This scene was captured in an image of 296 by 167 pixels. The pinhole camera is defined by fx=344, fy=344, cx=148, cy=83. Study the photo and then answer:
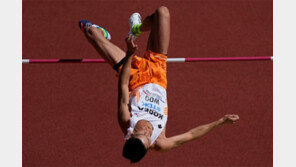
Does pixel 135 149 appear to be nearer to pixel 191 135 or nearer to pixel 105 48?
pixel 191 135

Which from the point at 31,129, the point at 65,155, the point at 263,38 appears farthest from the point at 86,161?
the point at 263,38

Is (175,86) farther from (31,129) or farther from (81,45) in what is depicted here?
(31,129)

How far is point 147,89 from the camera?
9.65ft

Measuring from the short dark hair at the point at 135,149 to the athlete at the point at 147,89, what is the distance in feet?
0.14

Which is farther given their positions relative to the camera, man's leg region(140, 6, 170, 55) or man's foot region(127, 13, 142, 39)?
man's foot region(127, 13, 142, 39)

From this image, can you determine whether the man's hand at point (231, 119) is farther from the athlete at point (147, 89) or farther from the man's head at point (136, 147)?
the man's head at point (136, 147)

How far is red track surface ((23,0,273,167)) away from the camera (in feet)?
13.5

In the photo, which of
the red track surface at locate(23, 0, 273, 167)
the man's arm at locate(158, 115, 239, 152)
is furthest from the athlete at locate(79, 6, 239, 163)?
the red track surface at locate(23, 0, 273, 167)

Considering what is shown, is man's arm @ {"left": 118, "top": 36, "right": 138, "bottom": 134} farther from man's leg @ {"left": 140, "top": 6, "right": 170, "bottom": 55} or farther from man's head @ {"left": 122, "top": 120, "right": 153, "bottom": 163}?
man's leg @ {"left": 140, "top": 6, "right": 170, "bottom": 55}

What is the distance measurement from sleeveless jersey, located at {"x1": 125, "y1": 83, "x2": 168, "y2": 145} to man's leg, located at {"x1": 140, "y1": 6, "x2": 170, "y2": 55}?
1.15ft

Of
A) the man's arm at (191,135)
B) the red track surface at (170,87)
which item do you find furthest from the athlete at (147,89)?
the red track surface at (170,87)

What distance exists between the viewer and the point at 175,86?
165 inches

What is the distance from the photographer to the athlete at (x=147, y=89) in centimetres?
265

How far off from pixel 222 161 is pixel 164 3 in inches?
81.9
